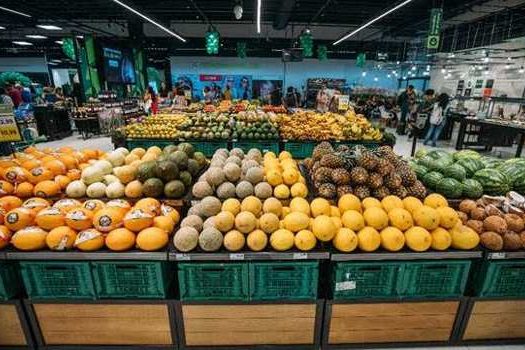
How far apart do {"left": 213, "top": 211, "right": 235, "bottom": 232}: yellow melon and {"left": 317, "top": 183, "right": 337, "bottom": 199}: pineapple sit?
2.74ft

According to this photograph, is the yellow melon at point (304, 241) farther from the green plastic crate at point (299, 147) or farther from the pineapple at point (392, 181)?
the green plastic crate at point (299, 147)

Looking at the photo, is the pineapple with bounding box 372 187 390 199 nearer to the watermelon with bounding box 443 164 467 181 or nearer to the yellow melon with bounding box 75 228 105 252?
the watermelon with bounding box 443 164 467 181

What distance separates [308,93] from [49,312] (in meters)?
19.8

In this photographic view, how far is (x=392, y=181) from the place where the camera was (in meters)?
2.60

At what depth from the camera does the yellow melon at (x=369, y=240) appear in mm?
2178

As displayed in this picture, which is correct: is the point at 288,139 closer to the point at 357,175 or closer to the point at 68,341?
the point at 357,175

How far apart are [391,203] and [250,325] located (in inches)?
58.3

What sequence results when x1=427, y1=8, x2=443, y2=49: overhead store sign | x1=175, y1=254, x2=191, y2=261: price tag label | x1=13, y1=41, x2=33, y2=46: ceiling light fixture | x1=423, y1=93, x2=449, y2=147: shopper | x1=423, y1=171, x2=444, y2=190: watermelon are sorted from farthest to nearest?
x1=13, y1=41, x2=33, y2=46: ceiling light fixture, x1=423, y1=93, x2=449, y2=147: shopper, x1=427, y1=8, x2=443, y2=49: overhead store sign, x1=423, y1=171, x2=444, y2=190: watermelon, x1=175, y1=254, x2=191, y2=261: price tag label

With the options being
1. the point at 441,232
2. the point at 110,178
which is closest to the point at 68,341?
the point at 110,178

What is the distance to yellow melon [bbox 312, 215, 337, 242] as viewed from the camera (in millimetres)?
2174

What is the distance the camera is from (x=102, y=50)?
12008 mm

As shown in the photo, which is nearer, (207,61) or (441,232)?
(441,232)

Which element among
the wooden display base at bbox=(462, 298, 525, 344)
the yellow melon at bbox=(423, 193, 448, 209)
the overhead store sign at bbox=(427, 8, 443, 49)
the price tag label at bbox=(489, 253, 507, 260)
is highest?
the overhead store sign at bbox=(427, 8, 443, 49)

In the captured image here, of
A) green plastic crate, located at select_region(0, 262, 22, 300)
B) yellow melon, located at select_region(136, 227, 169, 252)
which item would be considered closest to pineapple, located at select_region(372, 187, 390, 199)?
yellow melon, located at select_region(136, 227, 169, 252)
